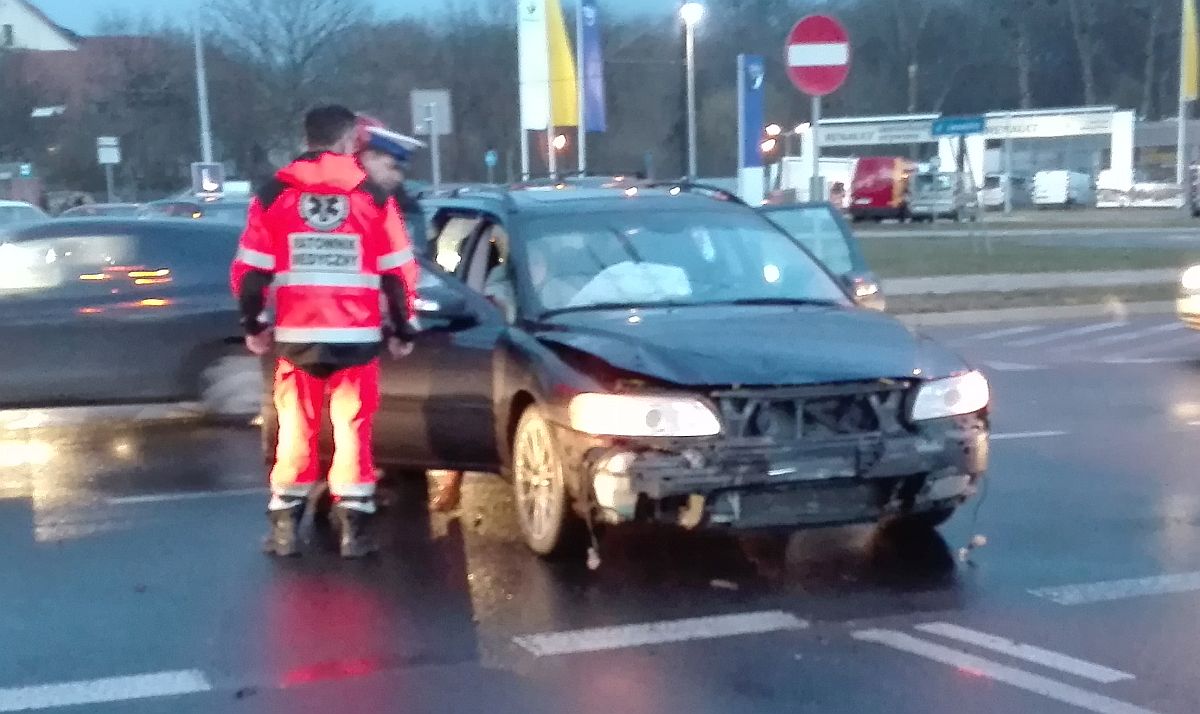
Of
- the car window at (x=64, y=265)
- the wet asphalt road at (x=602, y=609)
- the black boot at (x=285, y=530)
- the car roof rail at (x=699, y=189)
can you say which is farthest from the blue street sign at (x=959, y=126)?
the black boot at (x=285, y=530)

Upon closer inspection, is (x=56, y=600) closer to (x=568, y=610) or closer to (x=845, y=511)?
(x=568, y=610)

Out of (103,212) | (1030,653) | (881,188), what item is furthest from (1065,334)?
(881,188)

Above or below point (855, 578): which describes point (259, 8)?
above

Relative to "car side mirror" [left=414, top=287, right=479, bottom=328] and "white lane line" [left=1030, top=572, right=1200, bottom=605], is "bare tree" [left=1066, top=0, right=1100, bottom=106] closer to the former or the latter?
"car side mirror" [left=414, top=287, right=479, bottom=328]

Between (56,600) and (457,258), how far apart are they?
8.69 ft

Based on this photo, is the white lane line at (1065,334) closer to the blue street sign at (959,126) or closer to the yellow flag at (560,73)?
the blue street sign at (959,126)

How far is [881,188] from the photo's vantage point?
55688mm

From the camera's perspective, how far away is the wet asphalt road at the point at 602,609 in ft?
17.8

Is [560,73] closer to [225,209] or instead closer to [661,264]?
[225,209]

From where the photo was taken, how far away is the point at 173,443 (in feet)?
36.2

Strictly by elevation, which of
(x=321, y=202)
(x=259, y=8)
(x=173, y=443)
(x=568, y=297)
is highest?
(x=259, y=8)

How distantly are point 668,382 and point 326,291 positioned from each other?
156 cm

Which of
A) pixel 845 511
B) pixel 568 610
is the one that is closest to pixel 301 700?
pixel 568 610

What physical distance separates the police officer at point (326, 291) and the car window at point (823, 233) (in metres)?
7.77
